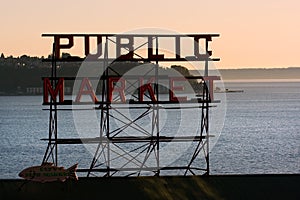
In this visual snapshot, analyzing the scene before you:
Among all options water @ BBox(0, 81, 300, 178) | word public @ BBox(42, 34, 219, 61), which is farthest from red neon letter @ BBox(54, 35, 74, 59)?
water @ BBox(0, 81, 300, 178)

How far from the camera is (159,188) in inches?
1628

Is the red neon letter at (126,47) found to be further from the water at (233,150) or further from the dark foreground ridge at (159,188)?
the water at (233,150)

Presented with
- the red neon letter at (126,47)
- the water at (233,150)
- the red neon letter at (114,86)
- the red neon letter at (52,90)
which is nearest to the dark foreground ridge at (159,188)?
the red neon letter at (52,90)

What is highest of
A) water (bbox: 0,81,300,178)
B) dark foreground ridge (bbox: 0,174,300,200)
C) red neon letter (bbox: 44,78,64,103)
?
red neon letter (bbox: 44,78,64,103)

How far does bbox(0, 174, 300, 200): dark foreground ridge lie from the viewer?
40594 millimetres

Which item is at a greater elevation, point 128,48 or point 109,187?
point 128,48

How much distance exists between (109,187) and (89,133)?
12153 cm

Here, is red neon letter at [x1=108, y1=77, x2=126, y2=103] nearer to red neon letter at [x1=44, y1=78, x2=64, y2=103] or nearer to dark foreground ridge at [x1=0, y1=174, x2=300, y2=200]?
red neon letter at [x1=44, y1=78, x2=64, y2=103]

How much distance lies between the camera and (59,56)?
4591cm

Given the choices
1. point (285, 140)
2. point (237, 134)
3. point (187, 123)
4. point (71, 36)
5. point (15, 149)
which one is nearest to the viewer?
point (71, 36)

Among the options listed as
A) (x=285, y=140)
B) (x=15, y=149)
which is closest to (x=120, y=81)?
(x=15, y=149)

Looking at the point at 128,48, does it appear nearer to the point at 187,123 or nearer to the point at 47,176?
the point at 47,176

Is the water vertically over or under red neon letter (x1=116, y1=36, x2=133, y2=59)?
under

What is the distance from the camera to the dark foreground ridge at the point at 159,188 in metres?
40.6
